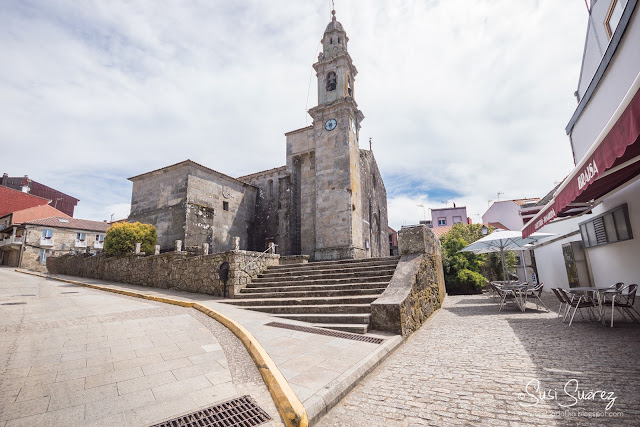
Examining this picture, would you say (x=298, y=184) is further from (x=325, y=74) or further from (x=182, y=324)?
(x=182, y=324)

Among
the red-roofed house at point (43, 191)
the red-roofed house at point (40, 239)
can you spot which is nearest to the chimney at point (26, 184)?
the red-roofed house at point (43, 191)

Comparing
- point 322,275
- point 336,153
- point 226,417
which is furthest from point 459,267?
point 226,417

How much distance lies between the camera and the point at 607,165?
302 centimetres

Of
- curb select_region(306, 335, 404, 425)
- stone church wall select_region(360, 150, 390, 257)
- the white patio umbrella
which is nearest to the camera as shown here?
curb select_region(306, 335, 404, 425)

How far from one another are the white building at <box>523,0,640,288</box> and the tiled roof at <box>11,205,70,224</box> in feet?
136

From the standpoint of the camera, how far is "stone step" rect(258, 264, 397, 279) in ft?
26.7

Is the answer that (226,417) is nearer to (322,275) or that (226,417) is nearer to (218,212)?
(322,275)

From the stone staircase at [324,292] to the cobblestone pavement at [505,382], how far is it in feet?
4.55

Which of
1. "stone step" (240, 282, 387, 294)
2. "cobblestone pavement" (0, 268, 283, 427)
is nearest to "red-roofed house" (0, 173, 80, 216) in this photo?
"stone step" (240, 282, 387, 294)

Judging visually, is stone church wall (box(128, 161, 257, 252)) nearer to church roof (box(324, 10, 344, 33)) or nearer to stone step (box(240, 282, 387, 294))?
stone step (box(240, 282, 387, 294))

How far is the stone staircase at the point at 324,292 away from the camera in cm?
601

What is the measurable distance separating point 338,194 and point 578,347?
11687 mm

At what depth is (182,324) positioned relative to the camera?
5.67 m

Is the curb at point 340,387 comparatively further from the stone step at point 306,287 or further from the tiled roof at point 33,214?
the tiled roof at point 33,214
